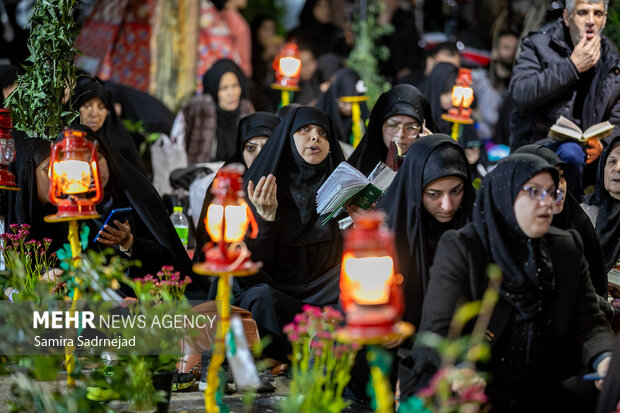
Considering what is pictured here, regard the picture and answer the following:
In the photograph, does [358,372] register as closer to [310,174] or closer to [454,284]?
[454,284]

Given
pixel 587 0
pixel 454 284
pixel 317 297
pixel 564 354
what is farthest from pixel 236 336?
pixel 587 0

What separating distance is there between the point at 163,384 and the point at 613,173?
2.83 meters

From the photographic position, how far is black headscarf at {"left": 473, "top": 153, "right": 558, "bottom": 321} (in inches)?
139

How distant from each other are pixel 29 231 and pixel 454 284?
236cm

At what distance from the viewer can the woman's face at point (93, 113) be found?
6543 millimetres

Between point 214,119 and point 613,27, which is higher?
point 613,27

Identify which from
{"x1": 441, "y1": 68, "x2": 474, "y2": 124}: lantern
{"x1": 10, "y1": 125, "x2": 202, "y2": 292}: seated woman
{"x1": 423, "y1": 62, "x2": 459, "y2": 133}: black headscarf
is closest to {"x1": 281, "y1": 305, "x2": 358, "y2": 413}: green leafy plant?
{"x1": 10, "y1": 125, "x2": 202, "y2": 292}: seated woman

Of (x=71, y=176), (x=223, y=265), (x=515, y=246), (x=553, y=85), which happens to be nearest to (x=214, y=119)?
(x=553, y=85)

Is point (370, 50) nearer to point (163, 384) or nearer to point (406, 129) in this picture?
point (406, 129)

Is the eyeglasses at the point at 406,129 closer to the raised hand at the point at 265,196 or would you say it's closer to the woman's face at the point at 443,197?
the raised hand at the point at 265,196

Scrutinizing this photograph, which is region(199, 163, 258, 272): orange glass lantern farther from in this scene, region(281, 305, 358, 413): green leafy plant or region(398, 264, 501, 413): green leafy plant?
region(398, 264, 501, 413): green leafy plant

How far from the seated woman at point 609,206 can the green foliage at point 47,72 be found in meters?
2.90

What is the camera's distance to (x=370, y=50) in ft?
32.9

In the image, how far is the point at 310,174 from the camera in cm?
520
